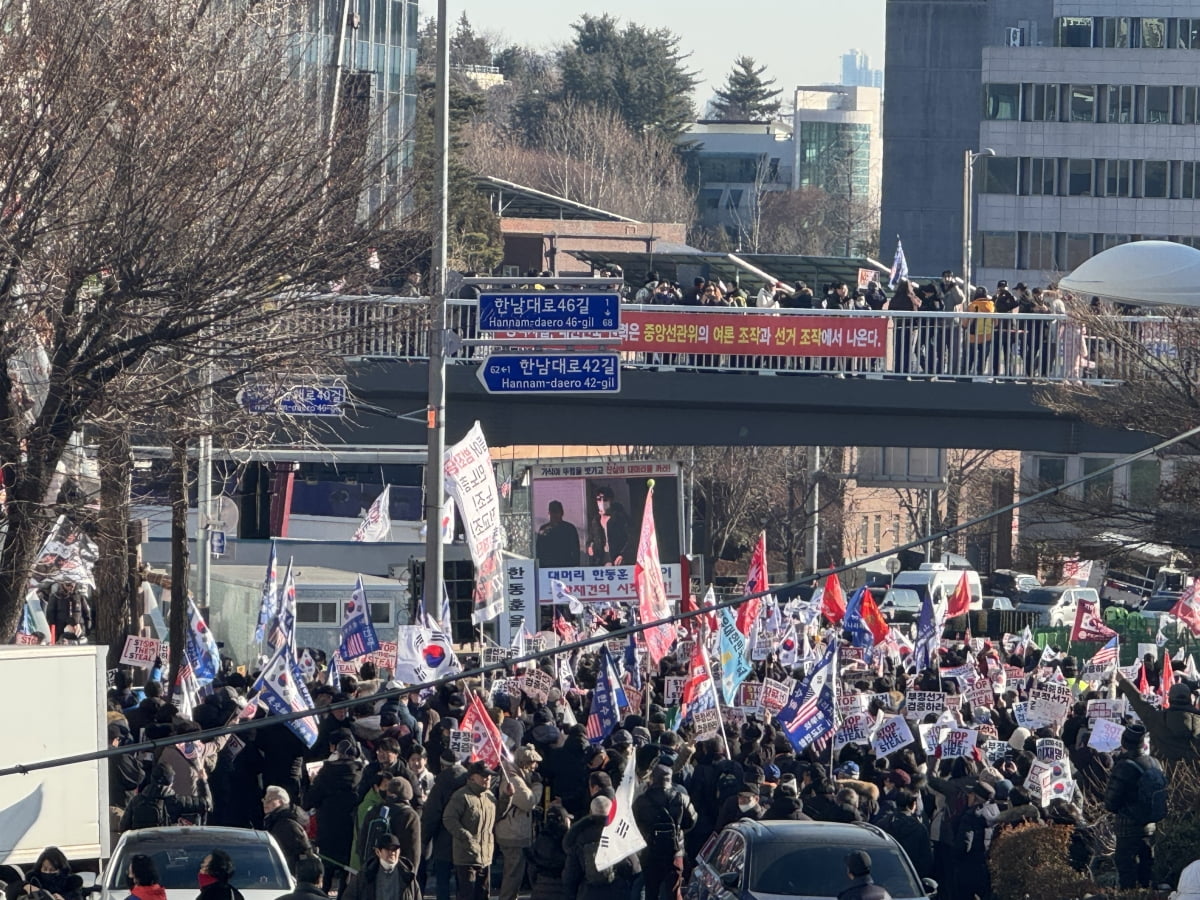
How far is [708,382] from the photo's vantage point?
3209cm

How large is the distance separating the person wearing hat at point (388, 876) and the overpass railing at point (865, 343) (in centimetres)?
1768

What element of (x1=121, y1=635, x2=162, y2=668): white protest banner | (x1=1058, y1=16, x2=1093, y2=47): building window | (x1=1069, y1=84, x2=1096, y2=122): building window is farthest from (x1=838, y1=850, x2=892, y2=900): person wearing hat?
(x1=1069, y1=84, x2=1096, y2=122): building window

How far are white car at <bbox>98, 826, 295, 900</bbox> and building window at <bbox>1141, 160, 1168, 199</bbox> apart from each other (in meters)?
78.2

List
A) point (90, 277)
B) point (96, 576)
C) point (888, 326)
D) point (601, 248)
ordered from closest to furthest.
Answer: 1. point (90, 277)
2. point (96, 576)
3. point (888, 326)
4. point (601, 248)

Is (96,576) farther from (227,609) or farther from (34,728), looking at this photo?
(34,728)

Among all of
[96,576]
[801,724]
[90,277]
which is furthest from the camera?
[96,576]

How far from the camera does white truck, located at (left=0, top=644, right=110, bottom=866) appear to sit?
13.9 metres

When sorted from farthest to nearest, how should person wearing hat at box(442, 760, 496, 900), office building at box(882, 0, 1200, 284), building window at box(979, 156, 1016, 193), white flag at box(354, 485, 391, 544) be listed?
building window at box(979, 156, 1016, 193) < office building at box(882, 0, 1200, 284) < white flag at box(354, 485, 391, 544) < person wearing hat at box(442, 760, 496, 900)

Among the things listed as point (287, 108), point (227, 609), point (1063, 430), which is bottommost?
point (227, 609)

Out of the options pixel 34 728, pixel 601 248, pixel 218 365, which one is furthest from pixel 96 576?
pixel 601 248

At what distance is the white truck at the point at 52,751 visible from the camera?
1391cm

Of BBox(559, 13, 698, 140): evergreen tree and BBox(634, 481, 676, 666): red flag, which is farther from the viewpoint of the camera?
BBox(559, 13, 698, 140): evergreen tree

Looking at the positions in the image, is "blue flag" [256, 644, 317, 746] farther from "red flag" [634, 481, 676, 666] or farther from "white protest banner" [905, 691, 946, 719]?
"white protest banner" [905, 691, 946, 719]

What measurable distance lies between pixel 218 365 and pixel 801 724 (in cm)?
552
